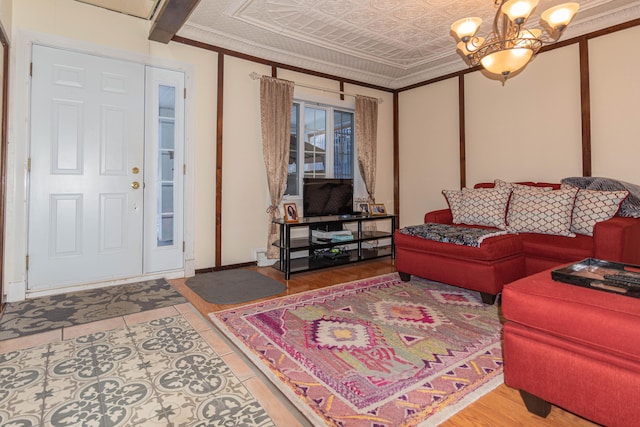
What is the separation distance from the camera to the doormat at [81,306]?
2330 millimetres

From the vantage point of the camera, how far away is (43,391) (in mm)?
1562

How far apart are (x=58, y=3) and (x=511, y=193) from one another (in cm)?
469

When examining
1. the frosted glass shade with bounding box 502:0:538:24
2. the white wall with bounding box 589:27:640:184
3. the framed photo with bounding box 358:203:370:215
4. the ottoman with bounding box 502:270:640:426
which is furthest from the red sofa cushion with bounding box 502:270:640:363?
the framed photo with bounding box 358:203:370:215

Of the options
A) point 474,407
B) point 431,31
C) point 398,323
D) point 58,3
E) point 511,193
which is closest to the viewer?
point 474,407

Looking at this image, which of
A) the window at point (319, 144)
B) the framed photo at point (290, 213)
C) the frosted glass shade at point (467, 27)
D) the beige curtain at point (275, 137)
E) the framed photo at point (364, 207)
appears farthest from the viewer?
the framed photo at point (364, 207)

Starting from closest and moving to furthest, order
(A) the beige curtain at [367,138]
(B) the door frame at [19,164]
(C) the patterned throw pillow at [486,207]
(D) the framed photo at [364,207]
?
(B) the door frame at [19,164]
(C) the patterned throw pillow at [486,207]
(D) the framed photo at [364,207]
(A) the beige curtain at [367,138]

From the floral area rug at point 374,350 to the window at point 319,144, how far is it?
2.03 metres

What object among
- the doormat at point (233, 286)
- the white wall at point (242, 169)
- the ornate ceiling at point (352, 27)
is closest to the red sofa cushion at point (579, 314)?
the doormat at point (233, 286)

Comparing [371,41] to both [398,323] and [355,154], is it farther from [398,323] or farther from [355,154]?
[398,323]

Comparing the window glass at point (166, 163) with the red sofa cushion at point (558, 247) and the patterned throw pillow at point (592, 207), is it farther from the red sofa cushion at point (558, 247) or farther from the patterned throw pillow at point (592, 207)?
the patterned throw pillow at point (592, 207)

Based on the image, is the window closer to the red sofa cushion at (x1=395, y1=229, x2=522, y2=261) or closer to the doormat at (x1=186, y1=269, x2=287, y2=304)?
the doormat at (x1=186, y1=269, x2=287, y2=304)

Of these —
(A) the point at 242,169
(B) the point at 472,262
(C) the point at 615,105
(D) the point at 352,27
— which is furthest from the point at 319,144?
(C) the point at 615,105

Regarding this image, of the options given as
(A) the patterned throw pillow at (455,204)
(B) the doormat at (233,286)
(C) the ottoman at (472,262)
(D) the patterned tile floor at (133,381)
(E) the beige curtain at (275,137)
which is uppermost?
(E) the beige curtain at (275,137)

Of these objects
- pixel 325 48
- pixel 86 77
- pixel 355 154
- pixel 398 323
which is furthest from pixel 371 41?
pixel 398 323
